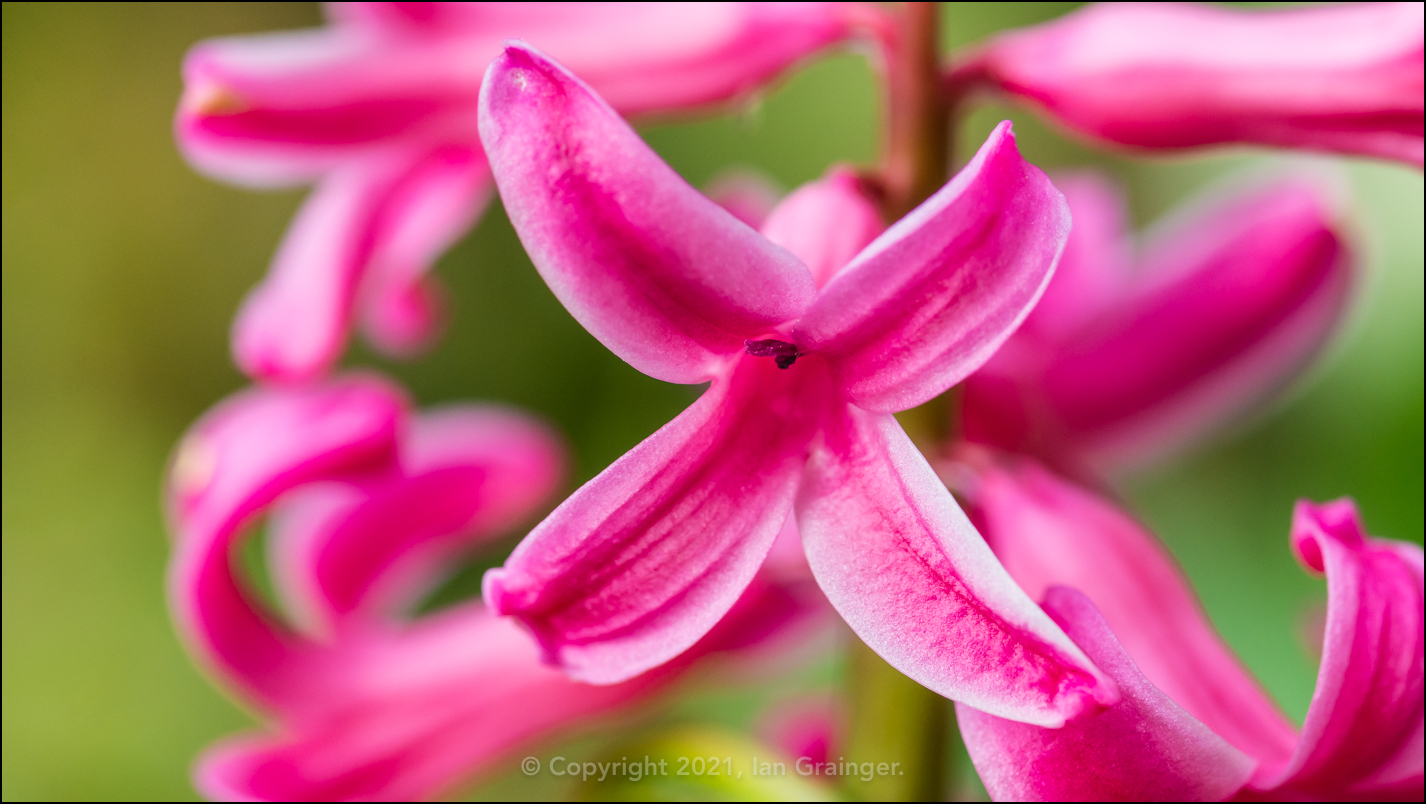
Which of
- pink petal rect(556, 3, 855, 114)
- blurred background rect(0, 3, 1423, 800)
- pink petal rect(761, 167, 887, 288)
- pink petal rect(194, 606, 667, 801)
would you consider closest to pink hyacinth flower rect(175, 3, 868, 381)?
pink petal rect(556, 3, 855, 114)

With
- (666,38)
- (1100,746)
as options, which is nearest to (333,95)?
(666,38)

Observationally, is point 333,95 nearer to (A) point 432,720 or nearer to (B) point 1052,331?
(A) point 432,720

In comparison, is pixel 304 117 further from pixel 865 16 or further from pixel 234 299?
pixel 234 299

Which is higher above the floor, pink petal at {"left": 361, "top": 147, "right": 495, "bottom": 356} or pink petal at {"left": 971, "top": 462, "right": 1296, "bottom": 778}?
pink petal at {"left": 361, "top": 147, "right": 495, "bottom": 356}

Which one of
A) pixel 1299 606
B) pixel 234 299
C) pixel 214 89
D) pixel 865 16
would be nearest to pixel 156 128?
pixel 234 299

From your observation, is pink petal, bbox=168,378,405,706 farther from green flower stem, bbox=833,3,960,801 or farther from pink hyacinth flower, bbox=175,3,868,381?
green flower stem, bbox=833,3,960,801

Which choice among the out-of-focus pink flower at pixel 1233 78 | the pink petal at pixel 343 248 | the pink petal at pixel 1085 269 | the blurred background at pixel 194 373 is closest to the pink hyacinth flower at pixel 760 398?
the out-of-focus pink flower at pixel 1233 78

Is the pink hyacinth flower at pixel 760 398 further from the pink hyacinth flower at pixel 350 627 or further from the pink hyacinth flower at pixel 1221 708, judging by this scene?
the pink hyacinth flower at pixel 350 627
